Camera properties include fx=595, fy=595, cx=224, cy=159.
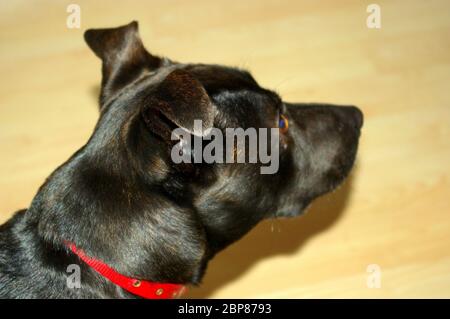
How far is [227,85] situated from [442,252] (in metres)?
1.55

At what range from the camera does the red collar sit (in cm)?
177

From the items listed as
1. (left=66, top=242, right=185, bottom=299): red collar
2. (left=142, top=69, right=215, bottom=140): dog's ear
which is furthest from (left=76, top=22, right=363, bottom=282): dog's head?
(left=66, top=242, right=185, bottom=299): red collar

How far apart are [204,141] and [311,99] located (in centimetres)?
176

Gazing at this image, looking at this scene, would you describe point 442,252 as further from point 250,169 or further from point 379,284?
point 250,169

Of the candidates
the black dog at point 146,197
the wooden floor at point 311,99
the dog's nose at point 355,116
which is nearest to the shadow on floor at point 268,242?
the wooden floor at point 311,99

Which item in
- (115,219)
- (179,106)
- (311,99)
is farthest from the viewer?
(311,99)

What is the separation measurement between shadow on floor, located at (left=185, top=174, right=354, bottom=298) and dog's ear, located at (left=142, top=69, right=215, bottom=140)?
1.36 m

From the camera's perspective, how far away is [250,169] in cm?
197

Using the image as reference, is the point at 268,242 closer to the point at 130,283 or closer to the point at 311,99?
the point at 311,99

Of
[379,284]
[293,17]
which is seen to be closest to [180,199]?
[379,284]

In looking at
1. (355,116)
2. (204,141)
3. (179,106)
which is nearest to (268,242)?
(355,116)

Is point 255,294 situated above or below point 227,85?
below

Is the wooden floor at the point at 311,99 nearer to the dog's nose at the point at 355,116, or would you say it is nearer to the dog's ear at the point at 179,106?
the dog's nose at the point at 355,116

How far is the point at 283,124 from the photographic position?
214 cm
